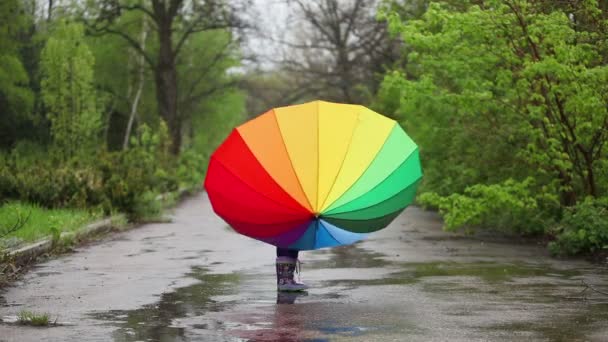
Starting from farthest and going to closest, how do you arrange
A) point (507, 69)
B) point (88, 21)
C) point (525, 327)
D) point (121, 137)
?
point (121, 137)
point (88, 21)
point (507, 69)
point (525, 327)

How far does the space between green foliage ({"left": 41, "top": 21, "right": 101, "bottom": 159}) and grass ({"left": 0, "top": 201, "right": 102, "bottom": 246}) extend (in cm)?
1341

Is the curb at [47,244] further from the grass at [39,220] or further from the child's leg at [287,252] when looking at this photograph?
the child's leg at [287,252]

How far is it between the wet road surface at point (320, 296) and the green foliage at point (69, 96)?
1723 cm

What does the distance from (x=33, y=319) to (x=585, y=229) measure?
31.8ft

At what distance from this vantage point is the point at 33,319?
10383 millimetres

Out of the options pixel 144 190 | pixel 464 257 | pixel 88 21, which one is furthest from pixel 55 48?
pixel 464 257

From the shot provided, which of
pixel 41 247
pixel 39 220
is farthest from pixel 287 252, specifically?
pixel 39 220

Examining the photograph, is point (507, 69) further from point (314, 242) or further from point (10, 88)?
point (10, 88)

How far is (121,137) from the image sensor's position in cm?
6719

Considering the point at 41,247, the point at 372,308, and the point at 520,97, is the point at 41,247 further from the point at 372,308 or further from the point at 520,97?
the point at 520,97

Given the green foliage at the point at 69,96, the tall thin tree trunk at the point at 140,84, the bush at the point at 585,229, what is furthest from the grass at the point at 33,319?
the tall thin tree trunk at the point at 140,84

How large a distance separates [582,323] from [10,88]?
46422mm

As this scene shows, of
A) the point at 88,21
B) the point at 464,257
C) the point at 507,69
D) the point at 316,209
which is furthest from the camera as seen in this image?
the point at 88,21

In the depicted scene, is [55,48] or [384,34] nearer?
[55,48]
